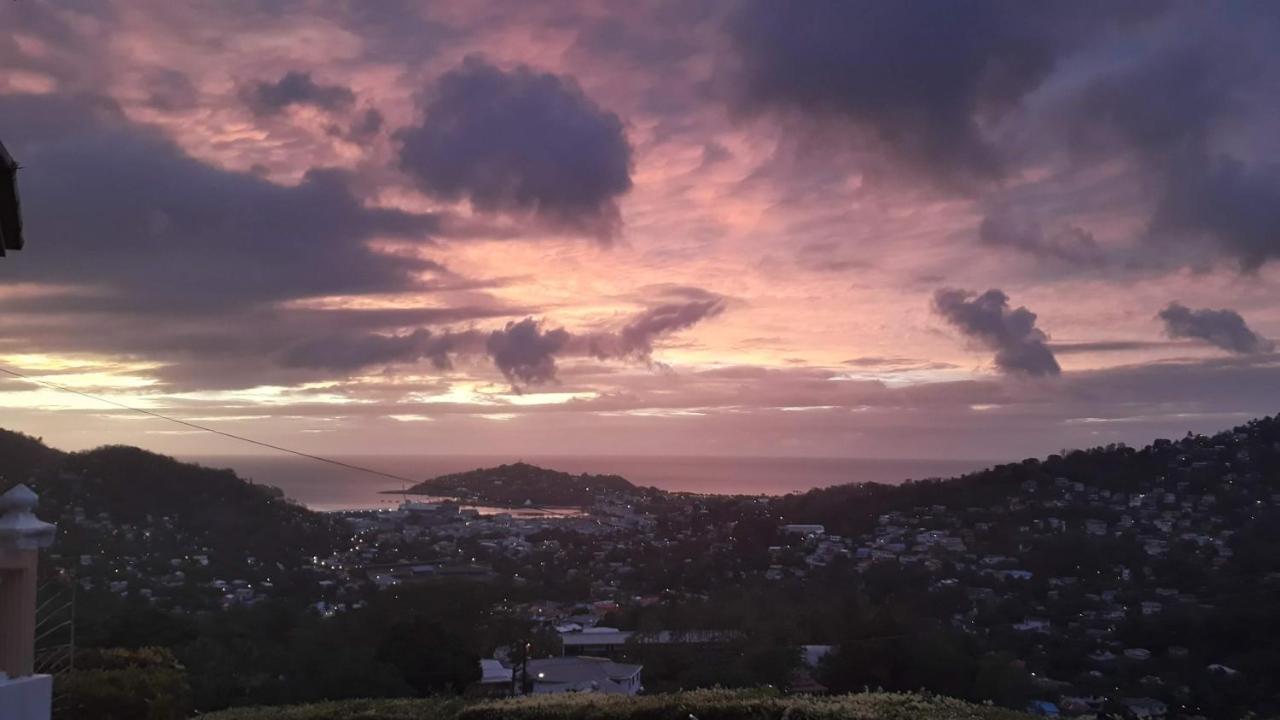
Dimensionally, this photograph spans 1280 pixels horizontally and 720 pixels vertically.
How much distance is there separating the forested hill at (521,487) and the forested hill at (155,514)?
7554 millimetres

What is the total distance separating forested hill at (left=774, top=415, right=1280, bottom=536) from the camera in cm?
2770

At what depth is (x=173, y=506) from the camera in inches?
955

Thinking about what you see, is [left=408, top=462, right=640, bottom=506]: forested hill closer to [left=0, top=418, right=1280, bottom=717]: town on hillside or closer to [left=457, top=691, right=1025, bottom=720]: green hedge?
[left=0, top=418, right=1280, bottom=717]: town on hillside

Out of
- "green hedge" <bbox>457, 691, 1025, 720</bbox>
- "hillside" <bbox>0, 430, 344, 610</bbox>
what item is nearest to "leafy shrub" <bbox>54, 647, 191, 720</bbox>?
"green hedge" <bbox>457, 691, 1025, 720</bbox>

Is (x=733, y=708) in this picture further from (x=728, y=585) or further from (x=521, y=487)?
(x=521, y=487)

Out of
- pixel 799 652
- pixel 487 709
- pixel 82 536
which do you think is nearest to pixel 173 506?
pixel 82 536

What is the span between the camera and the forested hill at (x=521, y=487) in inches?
1438

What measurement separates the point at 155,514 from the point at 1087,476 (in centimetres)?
2739

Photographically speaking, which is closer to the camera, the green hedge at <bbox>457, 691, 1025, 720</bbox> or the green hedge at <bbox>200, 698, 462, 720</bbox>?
the green hedge at <bbox>457, 691, 1025, 720</bbox>

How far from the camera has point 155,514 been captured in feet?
77.0

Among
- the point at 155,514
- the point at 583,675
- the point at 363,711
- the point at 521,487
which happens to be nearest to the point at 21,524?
the point at 363,711

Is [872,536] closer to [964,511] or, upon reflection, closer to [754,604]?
[964,511]

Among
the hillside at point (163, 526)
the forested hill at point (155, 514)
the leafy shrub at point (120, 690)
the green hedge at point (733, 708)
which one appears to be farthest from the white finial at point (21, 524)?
the forested hill at point (155, 514)

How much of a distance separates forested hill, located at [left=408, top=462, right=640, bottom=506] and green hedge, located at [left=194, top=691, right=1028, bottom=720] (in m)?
25.7
